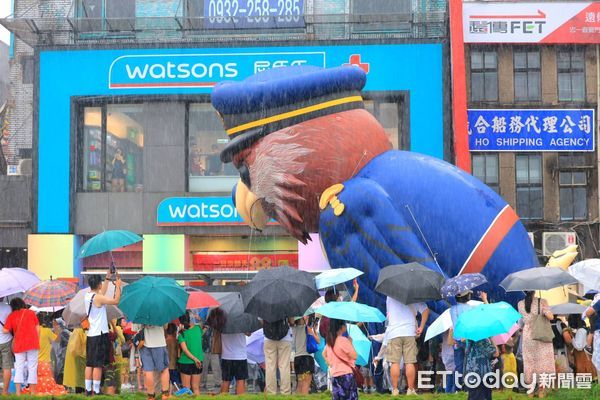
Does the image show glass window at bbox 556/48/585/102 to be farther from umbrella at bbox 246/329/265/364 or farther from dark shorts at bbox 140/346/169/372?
dark shorts at bbox 140/346/169/372

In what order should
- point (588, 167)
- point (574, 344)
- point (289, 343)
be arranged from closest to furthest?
1. point (289, 343)
2. point (574, 344)
3. point (588, 167)

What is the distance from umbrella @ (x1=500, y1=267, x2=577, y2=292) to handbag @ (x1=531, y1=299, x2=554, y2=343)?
0.96 feet

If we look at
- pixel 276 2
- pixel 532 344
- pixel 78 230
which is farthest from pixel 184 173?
pixel 532 344

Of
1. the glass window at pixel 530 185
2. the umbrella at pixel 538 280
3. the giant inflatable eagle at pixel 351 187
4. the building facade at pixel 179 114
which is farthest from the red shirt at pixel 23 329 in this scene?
the glass window at pixel 530 185

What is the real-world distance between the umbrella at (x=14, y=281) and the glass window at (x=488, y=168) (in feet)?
51.2

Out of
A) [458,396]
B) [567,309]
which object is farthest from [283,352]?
[567,309]

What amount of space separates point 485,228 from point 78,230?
16.4m

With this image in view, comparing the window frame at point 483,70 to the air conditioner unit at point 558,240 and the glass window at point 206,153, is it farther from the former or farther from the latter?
the glass window at point 206,153

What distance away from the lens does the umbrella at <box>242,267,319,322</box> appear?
38.0ft

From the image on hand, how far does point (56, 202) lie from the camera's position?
88.4 feet

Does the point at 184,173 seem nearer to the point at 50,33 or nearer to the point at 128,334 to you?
the point at 50,33

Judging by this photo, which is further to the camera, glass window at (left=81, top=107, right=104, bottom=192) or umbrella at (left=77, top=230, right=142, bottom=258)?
glass window at (left=81, top=107, right=104, bottom=192)

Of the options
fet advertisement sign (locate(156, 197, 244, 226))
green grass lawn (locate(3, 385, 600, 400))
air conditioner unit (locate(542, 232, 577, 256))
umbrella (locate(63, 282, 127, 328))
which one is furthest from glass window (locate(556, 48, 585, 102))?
umbrella (locate(63, 282, 127, 328))

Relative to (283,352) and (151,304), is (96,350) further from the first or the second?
(283,352)
